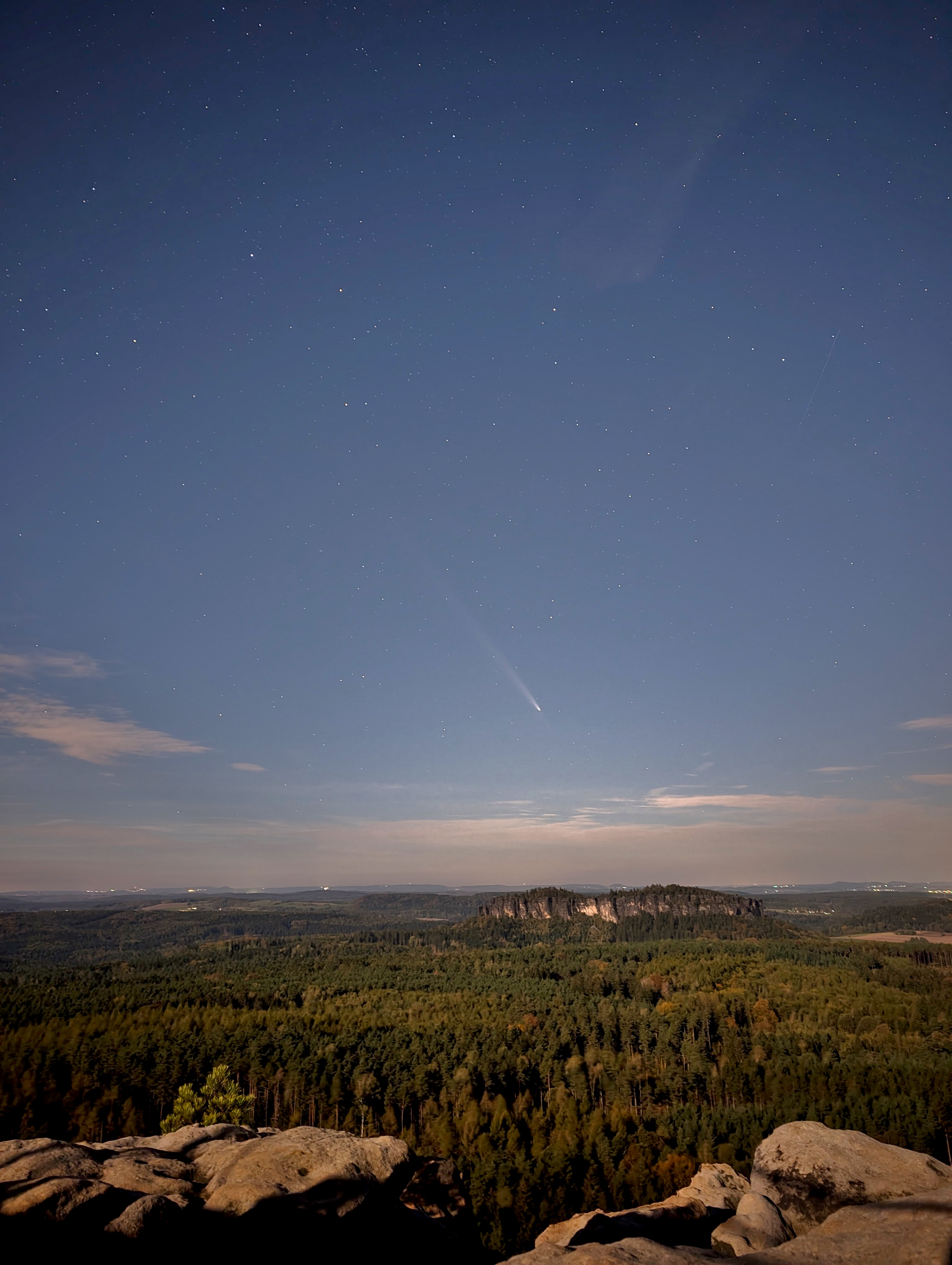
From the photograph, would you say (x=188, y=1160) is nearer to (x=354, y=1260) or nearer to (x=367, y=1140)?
(x=367, y=1140)

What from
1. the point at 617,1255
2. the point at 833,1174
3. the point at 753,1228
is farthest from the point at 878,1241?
the point at 833,1174

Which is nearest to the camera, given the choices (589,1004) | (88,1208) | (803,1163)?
(88,1208)

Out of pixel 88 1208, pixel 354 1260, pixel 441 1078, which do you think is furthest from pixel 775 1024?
pixel 88 1208

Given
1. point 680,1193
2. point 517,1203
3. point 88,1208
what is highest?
point 88,1208

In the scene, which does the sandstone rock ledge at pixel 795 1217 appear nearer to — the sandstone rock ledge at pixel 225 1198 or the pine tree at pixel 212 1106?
the sandstone rock ledge at pixel 225 1198

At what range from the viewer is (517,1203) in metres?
76.2


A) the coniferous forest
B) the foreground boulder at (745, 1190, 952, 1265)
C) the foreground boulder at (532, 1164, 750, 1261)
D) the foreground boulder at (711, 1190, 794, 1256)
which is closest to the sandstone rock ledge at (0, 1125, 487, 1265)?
the foreground boulder at (532, 1164, 750, 1261)

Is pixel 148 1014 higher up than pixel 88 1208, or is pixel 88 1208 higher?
pixel 88 1208

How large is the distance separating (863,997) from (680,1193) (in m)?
176

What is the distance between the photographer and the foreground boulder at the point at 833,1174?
47812mm

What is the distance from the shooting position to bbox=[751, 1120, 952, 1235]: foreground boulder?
4781 centimetres

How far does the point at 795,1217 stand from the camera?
49.0 m

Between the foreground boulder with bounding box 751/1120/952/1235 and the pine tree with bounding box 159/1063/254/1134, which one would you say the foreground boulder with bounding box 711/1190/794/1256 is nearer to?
the foreground boulder with bounding box 751/1120/952/1235

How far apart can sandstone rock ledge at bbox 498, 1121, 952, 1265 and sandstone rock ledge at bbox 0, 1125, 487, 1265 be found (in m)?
9.77
